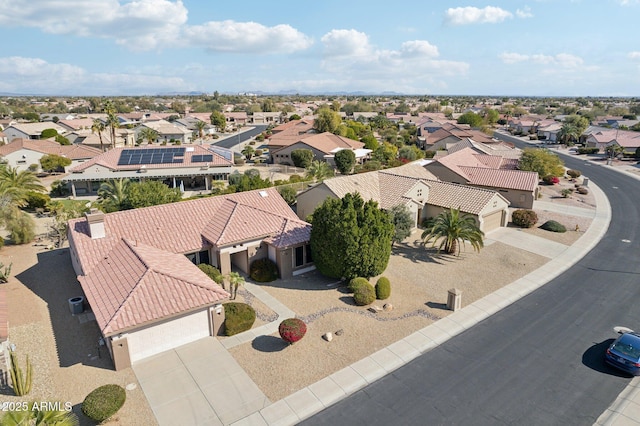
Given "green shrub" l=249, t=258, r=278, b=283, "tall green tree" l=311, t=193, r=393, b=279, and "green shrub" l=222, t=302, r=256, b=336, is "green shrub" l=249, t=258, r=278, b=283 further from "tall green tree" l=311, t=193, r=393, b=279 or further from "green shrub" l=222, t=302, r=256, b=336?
"green shrub" l=222, t=302, r=256, b=336

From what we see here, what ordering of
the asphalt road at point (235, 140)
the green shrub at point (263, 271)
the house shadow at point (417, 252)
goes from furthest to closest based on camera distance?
the asphalt road at point (235, 140), the house shadow at point (417, 252), the green shrub at point (263, 271)

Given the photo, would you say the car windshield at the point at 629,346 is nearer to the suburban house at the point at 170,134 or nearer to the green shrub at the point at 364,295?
the green shrub at the point at 364,295

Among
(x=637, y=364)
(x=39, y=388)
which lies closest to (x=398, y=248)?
(x=637, y=364)

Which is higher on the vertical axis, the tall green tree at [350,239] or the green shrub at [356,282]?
the tall green tree at [350,239]

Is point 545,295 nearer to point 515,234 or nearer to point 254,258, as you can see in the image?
point 515,234

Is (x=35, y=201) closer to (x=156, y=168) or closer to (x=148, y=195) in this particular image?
(x=156, y=168)

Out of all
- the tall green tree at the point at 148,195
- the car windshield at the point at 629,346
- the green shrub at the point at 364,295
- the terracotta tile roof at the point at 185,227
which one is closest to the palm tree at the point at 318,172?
the tall green tree at the point at 148,195
